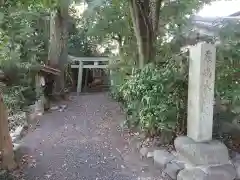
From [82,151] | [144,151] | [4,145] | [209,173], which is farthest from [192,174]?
[4,145]

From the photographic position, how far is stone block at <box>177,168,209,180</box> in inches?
148

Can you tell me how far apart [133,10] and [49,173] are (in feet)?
12.4

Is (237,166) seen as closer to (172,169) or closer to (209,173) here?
(209,173)

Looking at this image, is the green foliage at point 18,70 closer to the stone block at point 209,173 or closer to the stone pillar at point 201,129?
the stone pillar at point 201,129

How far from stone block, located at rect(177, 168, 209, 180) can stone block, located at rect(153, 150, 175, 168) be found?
42 centimetres

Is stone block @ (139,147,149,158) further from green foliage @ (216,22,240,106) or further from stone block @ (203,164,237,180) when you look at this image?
green foliage @ (216,22,240,106)

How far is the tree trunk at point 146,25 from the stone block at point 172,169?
2.60 m

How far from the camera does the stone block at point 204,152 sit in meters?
3.97

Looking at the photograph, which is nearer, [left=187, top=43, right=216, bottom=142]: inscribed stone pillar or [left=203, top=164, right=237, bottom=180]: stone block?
[left=203, top=164, right=237, bottom=180]: stone block

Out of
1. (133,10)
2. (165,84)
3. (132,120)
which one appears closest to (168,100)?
(165,84)

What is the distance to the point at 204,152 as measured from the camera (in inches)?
157

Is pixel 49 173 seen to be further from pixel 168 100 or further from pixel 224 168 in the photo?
pixel 224 168

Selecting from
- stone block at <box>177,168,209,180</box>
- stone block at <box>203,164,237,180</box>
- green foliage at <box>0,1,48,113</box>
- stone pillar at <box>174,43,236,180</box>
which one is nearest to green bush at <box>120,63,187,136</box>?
stone pillar at <box>174,43,236,180</box>

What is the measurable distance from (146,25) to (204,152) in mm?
3260
